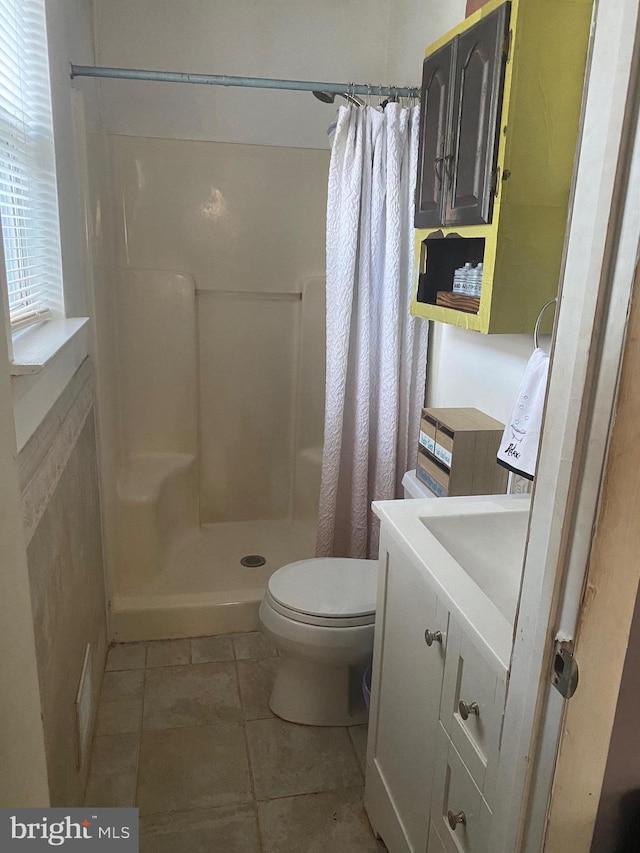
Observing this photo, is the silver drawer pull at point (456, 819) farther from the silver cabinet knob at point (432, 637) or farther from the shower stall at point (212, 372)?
the shower stall at point (212, 372)

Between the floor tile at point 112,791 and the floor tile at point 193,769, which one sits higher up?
the floor tile at point 112,791

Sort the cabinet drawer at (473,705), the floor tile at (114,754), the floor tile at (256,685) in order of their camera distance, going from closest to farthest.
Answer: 1. the cabinet drawer at (473,705)
2. the floor tile at (114,754)
3. the floor tile at (256,685)

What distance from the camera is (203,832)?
1656 millimetres

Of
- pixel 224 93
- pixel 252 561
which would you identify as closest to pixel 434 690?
pixel 252 561

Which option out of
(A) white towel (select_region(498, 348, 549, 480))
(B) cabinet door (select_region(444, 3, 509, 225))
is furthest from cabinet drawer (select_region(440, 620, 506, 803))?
A: (B) cabinet door (select_region(444, 3, 509, 225))

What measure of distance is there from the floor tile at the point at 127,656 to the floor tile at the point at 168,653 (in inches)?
1.0

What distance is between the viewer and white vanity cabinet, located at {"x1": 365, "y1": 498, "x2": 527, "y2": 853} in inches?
42.5

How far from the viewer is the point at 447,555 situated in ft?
4.33

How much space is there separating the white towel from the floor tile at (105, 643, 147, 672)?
1531 mm

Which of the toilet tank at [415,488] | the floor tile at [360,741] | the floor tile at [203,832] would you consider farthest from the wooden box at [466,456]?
the floor tile at [203,832]

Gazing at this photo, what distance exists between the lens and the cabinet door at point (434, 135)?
1.73 meters

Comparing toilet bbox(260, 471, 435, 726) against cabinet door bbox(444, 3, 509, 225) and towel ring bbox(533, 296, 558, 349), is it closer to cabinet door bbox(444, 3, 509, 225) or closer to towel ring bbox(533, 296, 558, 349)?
towel ring bbox(533, 296, 558, 349)

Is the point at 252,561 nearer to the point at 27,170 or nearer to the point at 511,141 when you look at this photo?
the point at 27,170

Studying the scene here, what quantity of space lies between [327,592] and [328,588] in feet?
0.08
